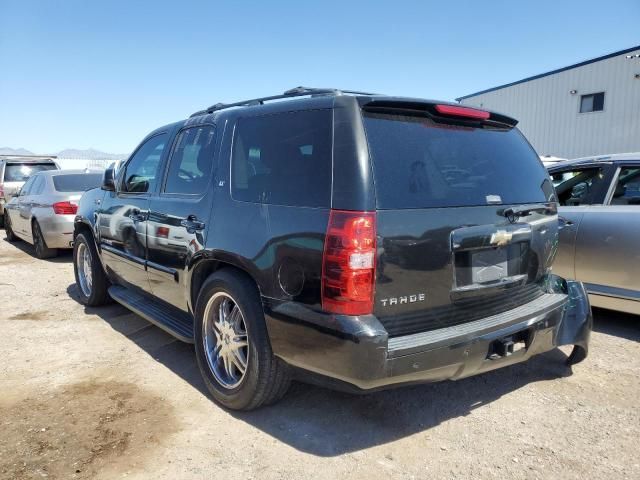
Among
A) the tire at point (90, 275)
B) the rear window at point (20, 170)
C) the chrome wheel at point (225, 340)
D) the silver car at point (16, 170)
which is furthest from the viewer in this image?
the rear window at point (20, 170)

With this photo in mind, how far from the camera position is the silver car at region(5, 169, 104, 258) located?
27.0ft

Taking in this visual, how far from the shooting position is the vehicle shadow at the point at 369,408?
2.85 metres

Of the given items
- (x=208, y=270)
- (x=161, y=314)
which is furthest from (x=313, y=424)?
(x=161, y=314)

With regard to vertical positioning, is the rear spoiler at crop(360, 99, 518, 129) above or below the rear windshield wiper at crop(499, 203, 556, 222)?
above

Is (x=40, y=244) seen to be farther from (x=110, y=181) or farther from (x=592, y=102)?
(x=592, y=102)

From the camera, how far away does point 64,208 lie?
8188mm

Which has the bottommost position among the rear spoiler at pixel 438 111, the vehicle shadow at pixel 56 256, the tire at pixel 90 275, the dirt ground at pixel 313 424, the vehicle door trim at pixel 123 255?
the vehicle shadow at pixel 56 256

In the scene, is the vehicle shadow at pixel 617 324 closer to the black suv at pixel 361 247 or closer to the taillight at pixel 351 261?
the black suv at pixel 361 247

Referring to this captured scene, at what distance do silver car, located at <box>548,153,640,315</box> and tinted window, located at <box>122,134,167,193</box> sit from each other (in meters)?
3.69

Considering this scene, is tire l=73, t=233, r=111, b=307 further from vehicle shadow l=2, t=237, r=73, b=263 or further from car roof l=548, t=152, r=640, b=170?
car roof l=548, t=152, r=640, b=170

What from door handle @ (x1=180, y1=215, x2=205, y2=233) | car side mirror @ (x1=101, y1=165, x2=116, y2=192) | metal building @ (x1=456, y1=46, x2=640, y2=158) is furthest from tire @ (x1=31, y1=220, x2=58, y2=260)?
metal building @ (x1=456, y1=46, x2=640, y2=158)

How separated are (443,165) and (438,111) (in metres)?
0.30

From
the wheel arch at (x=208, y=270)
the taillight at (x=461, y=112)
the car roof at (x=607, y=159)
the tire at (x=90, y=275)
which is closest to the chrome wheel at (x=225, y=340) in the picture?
the wheel arch at (x=208, y=270)

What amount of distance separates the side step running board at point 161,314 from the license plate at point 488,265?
1980 mm
